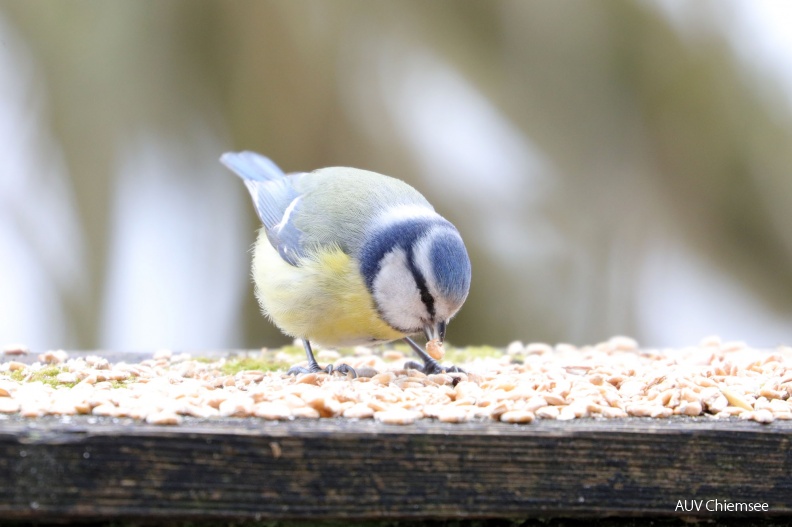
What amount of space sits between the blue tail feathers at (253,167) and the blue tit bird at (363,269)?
64 centimetres

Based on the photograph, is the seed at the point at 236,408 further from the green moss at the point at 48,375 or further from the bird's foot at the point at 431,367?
the bird's foot at the point at 431,367

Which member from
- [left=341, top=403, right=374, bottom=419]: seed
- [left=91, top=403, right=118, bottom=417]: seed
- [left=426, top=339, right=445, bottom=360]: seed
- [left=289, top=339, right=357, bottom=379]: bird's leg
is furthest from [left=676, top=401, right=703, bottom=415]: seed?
[left=91, top=403, right=118, bottom=417]: seed

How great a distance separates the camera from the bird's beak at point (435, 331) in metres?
2.55

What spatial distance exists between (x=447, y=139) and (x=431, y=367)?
2460 millimetres

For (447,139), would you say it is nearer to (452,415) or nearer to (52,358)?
(52,358)

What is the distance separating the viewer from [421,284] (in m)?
2.50

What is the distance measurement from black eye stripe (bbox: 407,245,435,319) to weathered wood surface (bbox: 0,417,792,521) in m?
0.88

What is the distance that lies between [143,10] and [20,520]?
396cm

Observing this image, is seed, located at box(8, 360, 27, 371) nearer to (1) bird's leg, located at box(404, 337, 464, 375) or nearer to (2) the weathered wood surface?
(2) the weathered wood surface

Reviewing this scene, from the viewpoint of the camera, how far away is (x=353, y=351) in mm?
3316

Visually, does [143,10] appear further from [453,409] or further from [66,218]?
[453,409]

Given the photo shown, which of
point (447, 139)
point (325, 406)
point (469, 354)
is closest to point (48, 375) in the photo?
point (325, 406)

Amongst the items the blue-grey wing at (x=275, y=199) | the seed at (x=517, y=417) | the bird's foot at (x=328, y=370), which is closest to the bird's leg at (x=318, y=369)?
the bird's foot at (x=328, y=370)

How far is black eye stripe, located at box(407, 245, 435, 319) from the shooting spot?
2.49 metres
